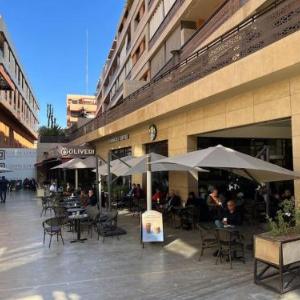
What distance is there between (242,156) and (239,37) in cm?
391

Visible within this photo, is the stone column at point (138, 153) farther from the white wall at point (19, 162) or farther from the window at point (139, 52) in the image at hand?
the white wall at point (19, 162)

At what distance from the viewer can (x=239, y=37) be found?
36.0 feet

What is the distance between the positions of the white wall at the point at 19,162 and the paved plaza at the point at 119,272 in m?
32.2

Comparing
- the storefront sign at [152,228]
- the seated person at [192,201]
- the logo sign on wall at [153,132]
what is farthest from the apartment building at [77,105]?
the storefront sign at [152,228]

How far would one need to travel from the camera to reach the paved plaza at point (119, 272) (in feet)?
21.8

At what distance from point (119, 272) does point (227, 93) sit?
6238 mm

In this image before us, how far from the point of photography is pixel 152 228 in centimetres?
1043

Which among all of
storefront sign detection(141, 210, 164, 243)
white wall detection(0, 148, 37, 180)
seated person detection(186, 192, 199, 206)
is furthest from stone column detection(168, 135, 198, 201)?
white wall detection(0, 148, 37, 180)

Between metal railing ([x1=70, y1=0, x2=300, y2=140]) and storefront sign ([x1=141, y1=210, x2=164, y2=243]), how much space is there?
192 inches

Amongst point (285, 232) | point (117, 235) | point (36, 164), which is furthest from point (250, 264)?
point (36, 164)

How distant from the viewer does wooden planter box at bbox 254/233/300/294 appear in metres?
6.57

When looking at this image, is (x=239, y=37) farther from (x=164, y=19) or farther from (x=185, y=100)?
(x=164, y=19)

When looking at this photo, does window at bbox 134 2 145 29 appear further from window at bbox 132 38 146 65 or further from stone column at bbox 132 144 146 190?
stone column at bbox 132 144 146 190

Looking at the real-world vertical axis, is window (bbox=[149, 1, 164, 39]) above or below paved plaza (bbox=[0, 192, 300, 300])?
above
